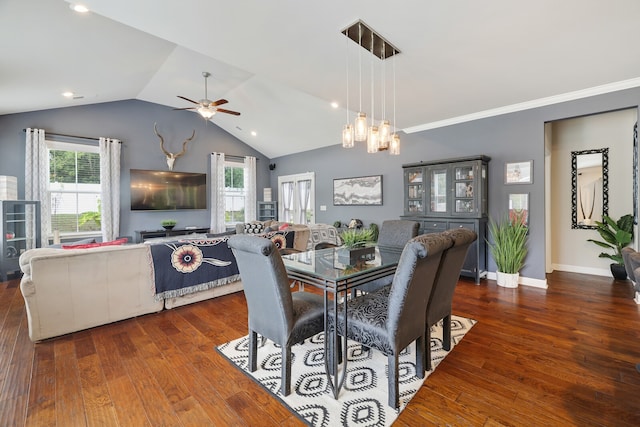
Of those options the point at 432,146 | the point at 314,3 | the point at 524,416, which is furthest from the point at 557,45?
the point at 524,416

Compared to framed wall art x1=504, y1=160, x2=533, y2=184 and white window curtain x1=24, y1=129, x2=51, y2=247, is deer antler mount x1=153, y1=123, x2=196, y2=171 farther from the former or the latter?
framed wall art x1=504, y1=160, x2=533, y2=184

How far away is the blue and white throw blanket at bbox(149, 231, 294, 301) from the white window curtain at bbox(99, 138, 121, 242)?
11.7ft

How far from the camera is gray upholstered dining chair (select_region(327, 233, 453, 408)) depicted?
1587mm

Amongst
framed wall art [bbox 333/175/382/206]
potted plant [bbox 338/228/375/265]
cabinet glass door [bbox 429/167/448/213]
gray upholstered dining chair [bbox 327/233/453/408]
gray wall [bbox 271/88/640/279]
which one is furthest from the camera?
framed wall art [bbox 333/175/382/206]

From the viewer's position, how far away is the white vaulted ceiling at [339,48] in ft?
6.98

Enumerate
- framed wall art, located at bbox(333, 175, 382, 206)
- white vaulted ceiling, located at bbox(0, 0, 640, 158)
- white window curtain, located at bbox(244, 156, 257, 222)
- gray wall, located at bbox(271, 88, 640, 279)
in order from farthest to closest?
white window curtain, located at bbox(244, 156, 257, 222) < framed wall art, located at bbox(333, 175, 382, 206) < gray wall, located at bbox(271, 88, 640, 279) < white vaulted ceiling, located at bbox(0, 0, 640, 158)

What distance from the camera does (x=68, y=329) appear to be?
263cm

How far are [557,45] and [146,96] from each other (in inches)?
268

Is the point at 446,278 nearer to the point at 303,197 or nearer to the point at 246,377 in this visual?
the point at 246,377

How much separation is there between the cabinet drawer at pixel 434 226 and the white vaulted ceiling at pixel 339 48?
1.68 metres

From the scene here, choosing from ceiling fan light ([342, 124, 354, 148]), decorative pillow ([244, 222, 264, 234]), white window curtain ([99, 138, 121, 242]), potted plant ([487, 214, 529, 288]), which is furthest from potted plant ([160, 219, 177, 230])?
potted plant ([487, 214, 529, 288])

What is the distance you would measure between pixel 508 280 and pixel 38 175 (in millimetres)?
7811

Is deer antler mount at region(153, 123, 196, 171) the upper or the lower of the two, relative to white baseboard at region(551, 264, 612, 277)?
upper

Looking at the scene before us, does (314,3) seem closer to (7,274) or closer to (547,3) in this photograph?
(547,3)
